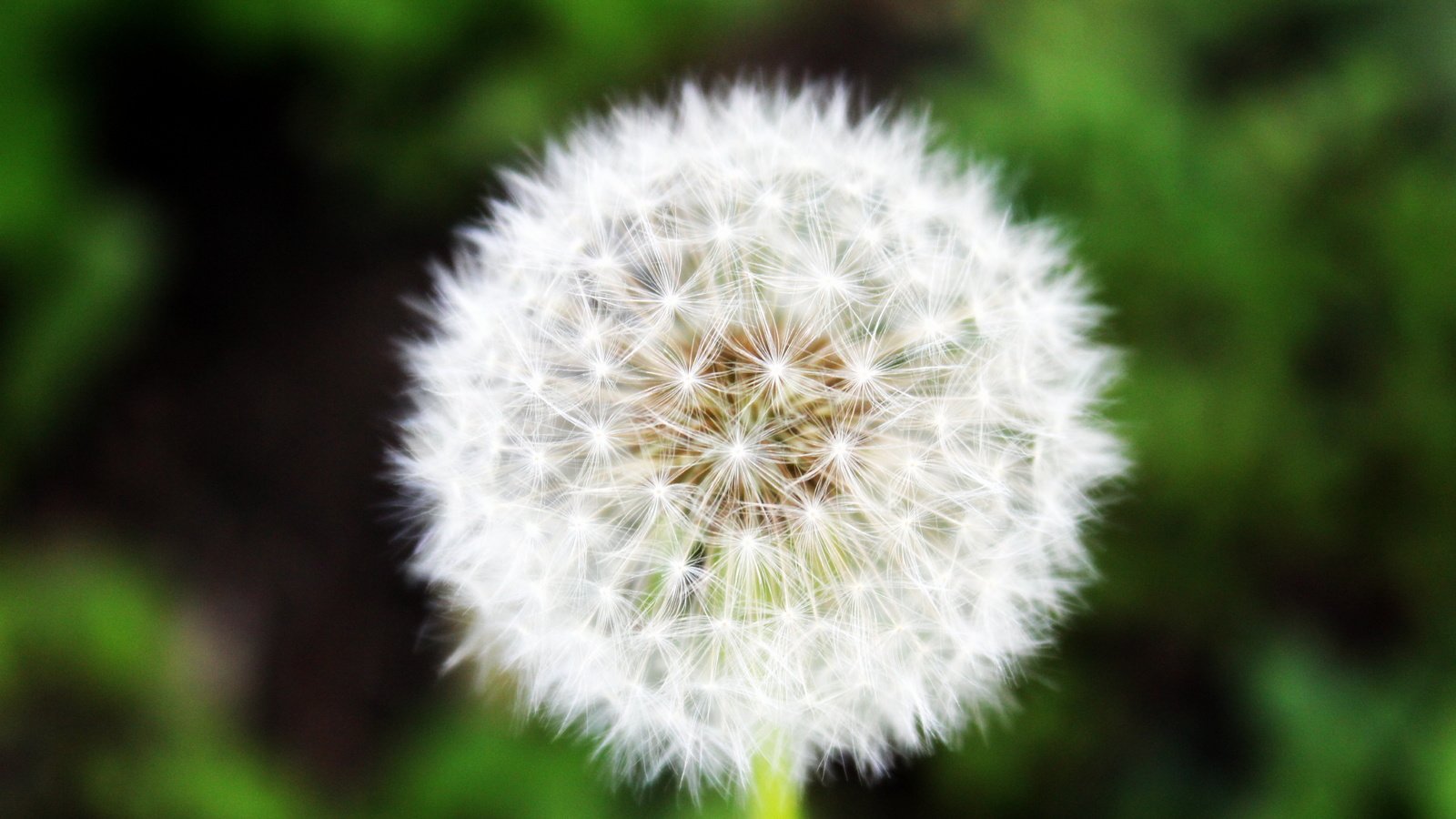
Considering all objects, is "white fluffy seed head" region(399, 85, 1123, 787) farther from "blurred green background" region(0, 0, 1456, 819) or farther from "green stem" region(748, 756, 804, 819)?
"blurred green background" region(0, 0, 1456, 819)

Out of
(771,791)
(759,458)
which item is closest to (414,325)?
(759,458)

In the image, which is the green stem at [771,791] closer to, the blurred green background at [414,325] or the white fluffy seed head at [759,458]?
the white fluffy seed head at [759,458]

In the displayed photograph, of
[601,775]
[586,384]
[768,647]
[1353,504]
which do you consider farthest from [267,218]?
[1353,504]

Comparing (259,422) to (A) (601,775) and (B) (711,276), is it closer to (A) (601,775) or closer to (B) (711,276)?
(A) (601,775)

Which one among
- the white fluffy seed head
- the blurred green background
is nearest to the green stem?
the white fluffy seed head

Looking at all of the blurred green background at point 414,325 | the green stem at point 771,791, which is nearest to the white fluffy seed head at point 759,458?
the green stem at point 771,791

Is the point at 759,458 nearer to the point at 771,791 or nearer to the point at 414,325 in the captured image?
the point at 771,791
